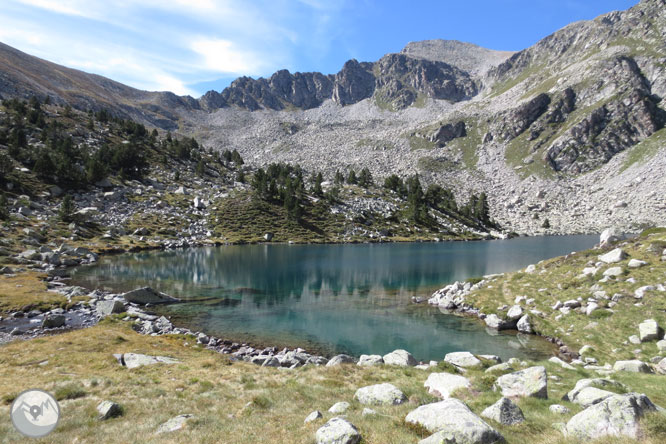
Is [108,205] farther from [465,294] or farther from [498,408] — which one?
[498,408]

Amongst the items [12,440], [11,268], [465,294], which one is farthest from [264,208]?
[12,440]

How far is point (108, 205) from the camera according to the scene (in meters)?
109

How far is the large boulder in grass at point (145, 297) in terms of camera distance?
133 feet

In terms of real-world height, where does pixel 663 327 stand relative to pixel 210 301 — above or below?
above

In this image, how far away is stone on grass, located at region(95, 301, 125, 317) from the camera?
35125mm

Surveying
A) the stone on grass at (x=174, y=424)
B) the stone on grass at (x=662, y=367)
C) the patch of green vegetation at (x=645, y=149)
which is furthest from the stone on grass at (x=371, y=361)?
the patch of green vegetation at (x=645, y=149)

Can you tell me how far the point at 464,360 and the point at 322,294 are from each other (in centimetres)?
2902

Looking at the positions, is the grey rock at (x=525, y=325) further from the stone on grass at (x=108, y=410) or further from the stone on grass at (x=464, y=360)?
the stone on grass at (x=108, y=410)

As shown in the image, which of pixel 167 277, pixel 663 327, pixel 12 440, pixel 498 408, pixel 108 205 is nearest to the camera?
pixel 12 440

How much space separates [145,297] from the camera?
41.3 meters

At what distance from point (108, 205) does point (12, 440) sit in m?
120

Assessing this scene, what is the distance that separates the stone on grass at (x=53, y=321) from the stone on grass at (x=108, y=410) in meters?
24.3

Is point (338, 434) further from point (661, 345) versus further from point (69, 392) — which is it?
point (661, 345)

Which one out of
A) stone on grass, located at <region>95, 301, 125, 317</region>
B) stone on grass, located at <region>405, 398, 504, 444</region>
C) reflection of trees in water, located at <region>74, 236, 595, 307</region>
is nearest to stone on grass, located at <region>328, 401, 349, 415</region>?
stone on grass, located at <region>405, 398, 504, 444</region>
